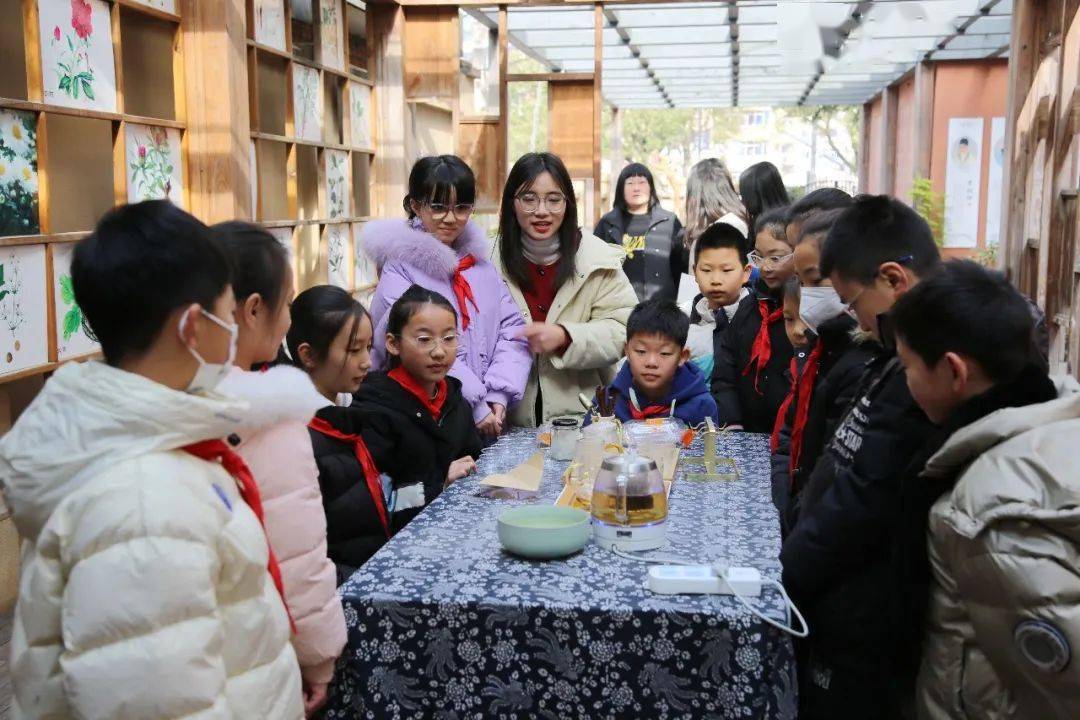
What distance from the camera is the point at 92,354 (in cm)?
329

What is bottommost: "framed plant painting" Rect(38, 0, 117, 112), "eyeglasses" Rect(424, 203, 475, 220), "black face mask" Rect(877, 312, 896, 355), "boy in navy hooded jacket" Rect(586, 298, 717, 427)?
"boy in navy hooded jacket" Rect(586, 298, 717, 427)

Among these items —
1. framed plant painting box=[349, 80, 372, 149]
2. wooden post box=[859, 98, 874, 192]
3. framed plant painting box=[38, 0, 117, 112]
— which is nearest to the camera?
framed plant painting box=[38, 0, 117, 112]

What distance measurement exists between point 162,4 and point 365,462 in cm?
204

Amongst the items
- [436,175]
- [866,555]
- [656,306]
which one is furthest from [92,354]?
[866,555]

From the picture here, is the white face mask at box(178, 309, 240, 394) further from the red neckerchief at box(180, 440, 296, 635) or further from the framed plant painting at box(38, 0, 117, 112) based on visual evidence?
the framed plant painting at box(38, 0, 117, 112)

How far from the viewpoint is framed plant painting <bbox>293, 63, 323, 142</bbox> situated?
4.72 metres

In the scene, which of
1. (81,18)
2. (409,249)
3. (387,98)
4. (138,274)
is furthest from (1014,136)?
(138,274)

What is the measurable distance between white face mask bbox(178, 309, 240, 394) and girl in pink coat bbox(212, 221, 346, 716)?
27 centimetres

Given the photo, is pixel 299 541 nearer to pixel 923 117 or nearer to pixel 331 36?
pixel 331 36

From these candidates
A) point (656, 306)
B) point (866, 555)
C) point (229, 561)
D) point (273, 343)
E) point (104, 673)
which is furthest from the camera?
point (656, 306)

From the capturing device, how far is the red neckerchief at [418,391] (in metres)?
2.84

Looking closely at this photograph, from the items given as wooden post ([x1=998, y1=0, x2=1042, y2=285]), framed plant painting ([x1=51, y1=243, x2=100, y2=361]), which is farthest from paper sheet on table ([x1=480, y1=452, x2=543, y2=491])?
wooden post ([x1=998, y1=0, x2=1042, y2=285])

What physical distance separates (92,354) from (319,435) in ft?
4.09

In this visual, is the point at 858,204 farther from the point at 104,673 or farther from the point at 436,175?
the point at 104,673
